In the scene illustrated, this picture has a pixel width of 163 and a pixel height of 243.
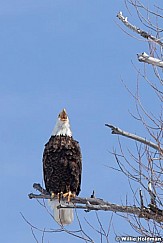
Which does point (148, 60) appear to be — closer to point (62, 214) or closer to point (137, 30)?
point (137, 30)

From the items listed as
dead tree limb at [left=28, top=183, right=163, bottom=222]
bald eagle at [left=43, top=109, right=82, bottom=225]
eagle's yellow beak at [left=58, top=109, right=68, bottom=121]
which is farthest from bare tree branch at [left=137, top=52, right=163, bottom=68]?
eagle's yellow beak at [left=58, top=109, right=68, bottom=121]

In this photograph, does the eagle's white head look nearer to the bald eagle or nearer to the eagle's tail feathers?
the bald eagle

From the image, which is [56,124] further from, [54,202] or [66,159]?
[54,202]

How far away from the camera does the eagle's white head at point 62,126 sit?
790 cm

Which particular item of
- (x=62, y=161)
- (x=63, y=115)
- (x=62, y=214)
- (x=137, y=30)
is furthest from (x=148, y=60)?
(x=63, y=115)

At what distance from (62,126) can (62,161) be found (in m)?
0.40

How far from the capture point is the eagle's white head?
790 centimetres

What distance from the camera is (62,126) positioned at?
7.94 metres

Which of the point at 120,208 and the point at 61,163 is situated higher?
the point at 61,163

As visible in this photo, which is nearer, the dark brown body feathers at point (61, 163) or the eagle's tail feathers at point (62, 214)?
the eagle's tail feathers at point (62, 214)

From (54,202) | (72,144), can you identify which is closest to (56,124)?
(72,144)

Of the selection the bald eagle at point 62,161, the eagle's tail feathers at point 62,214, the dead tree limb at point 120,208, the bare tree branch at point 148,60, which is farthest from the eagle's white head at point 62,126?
the bare tree branch at point 148,60

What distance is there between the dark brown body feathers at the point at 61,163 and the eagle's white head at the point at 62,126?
0.04m

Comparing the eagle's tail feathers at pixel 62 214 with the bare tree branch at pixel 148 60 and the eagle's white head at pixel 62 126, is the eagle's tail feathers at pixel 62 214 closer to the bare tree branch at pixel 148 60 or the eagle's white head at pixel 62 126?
the eagle's white head at pixel 62 126
